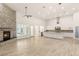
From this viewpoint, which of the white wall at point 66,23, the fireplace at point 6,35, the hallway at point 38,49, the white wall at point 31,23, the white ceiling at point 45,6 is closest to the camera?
the hallway at point 38,49

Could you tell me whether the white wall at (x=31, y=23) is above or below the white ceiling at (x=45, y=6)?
below

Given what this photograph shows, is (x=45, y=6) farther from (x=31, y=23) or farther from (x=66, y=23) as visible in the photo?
(x=66, y=23)

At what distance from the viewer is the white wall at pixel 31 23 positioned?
12925mm

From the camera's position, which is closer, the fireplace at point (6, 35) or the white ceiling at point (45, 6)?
the white ceiling at point (45, 6)

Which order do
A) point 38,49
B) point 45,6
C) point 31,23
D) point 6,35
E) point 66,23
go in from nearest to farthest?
point 38,49 < point 45,6 < point 6,35 < point 31,23 < point 66,23

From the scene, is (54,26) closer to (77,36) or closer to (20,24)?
(77,36)

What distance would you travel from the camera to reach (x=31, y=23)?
1356 centimetres

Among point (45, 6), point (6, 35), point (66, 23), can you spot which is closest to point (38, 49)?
point (6, 35)

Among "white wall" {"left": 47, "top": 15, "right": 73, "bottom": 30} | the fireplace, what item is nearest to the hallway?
the fireplace

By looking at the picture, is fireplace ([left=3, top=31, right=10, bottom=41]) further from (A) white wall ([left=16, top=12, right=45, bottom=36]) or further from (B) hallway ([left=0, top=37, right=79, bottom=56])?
(A) white wall ([left=16, top=12, right=45, bottom=36])

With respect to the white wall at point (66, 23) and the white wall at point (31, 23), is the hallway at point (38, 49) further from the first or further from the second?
the white wall at point (66, 23)

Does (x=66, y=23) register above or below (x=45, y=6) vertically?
below

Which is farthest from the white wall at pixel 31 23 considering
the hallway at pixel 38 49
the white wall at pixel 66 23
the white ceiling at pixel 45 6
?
the hallway at pixel 38 49

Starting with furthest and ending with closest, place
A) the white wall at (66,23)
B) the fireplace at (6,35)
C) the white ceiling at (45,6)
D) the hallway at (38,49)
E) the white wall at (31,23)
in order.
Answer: the white wall at (66,23) → the white wall at (31,23) → the fireplace at (6,35) → the white ceiling at (45,6) → the hallway at (38,49)
